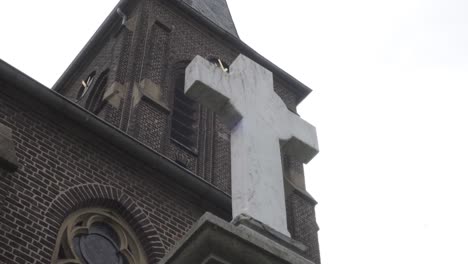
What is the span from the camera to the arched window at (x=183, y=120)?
17.8 meters

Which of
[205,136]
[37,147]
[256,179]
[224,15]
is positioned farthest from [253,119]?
[224,15]

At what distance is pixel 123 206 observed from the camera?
11.3 meters

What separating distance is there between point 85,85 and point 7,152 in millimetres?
12244

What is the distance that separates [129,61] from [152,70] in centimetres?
86

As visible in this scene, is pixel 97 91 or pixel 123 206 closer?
pixel 123 206

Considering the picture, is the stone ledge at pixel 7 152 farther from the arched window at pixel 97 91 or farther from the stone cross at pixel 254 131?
the arched window at pixel 97 91

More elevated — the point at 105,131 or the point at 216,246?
the point at 216,246

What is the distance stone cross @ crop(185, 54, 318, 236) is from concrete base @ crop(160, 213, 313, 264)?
31.8 inches

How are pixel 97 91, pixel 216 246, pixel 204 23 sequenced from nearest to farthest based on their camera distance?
1. pixel 216 246
2. pixel 97 91
3. pixel 204 23

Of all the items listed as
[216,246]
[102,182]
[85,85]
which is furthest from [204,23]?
[216,246]

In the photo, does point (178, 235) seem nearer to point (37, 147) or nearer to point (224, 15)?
point (37, 147)

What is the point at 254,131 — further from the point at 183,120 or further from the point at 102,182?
the point at 183,120

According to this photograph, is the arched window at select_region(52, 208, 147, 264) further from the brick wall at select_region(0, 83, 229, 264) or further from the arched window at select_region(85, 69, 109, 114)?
the arched window at select_region(85, 69, 109, 114)

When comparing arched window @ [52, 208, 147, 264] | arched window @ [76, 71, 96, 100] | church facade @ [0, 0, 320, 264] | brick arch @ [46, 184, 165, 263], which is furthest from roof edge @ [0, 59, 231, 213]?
arched window @ [76, 71, 96, 100]
